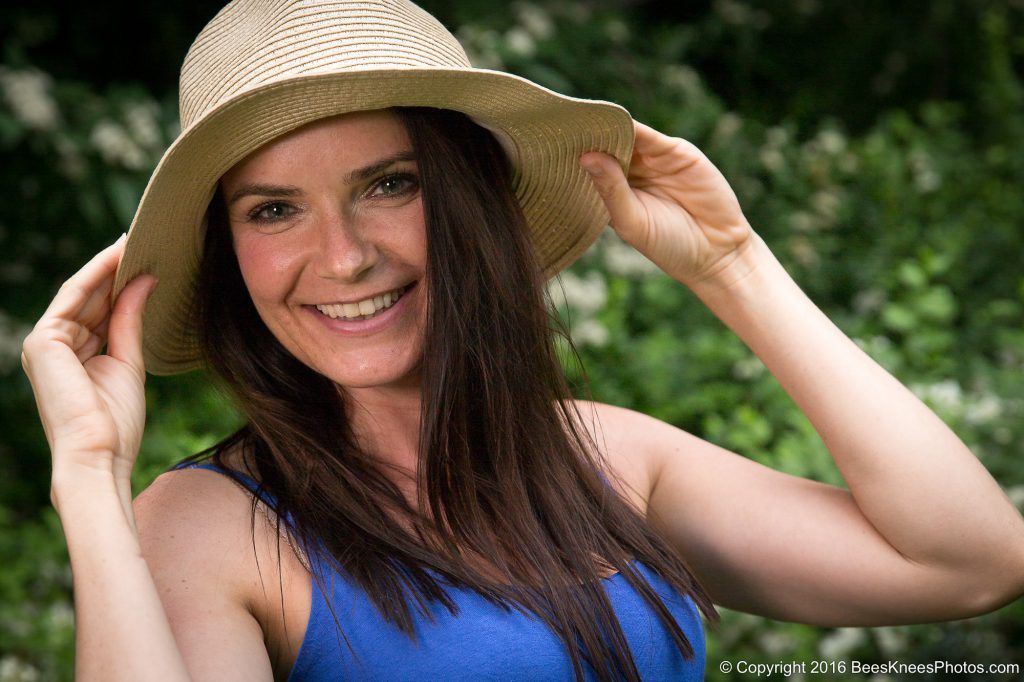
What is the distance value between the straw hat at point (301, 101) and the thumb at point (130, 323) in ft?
0.06

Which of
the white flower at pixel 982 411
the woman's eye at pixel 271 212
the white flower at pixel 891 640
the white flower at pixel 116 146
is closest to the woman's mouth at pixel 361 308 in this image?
the woman's eye at pixel 271 212

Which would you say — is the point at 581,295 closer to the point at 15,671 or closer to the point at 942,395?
the point at 942,395

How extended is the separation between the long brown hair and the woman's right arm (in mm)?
180

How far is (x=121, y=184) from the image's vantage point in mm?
3580

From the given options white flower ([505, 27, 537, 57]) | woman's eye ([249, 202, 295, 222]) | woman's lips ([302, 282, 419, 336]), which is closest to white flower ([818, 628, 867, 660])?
woman's lips ([302, 282, 419, 336])

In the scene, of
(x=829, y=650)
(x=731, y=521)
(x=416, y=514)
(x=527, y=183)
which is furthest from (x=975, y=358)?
(x=416, y=514)

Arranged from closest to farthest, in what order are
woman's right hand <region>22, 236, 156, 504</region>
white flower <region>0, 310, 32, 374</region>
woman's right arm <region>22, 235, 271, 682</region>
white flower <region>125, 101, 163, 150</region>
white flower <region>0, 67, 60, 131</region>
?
woman's right arm <region>22, 235, 271, 682</region> → woman's right hand <region>22, 236, 156, 504</region> → white flower <region>0, 67, 60, 131</region> → white flower <region>125, 101, 163, 150</region> → white flower <region>0, 310, 32, 374</region>

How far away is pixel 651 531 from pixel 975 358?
7.27 ft

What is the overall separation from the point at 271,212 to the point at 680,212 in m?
0.73

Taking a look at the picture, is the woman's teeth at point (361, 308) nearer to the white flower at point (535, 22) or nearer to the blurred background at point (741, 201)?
the blurred background at point (741, 201)

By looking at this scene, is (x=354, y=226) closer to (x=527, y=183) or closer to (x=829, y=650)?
(x=527, y=183)

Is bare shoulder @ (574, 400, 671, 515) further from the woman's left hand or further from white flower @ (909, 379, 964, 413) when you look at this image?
white flower @ (909, 379, 964, 413)

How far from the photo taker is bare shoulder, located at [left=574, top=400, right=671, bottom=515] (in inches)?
81.0

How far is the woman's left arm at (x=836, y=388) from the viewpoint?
1865 mm
